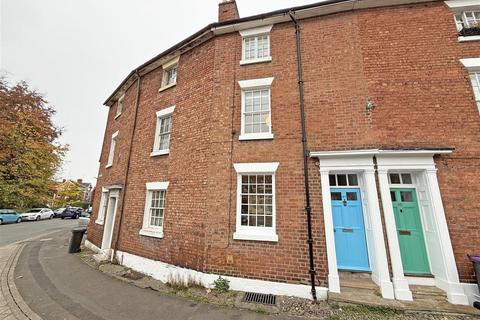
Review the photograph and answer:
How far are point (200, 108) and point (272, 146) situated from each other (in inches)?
124

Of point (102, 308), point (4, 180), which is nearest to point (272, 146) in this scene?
point (102, 308)

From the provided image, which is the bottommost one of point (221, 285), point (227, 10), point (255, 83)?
point (221, 285)

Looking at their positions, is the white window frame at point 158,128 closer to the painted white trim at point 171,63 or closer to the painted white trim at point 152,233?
the painted white trim at point 171,63

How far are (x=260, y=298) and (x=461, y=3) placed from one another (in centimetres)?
1110

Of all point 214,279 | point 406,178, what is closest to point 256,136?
point 214,279

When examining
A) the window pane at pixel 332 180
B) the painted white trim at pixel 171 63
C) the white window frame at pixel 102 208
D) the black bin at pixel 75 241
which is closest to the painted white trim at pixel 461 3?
the window pane at pixel 332 180

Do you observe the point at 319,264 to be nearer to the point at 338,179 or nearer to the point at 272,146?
the point at 338,179

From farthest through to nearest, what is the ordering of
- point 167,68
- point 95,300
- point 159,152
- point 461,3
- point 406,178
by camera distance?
point 167,68, point 159,152, point 461,3, point 406,178, point 95,300

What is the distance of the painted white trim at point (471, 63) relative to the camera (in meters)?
5.79

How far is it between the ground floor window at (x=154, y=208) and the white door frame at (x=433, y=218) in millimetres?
7118

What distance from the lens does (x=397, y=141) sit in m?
5.68

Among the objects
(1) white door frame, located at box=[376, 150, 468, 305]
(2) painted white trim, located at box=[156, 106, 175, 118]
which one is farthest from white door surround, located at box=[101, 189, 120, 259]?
(1) white door frame, located at box=[376, 150, 468, 305]

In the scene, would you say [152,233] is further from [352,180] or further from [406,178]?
[406,178]

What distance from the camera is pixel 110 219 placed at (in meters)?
9.73
